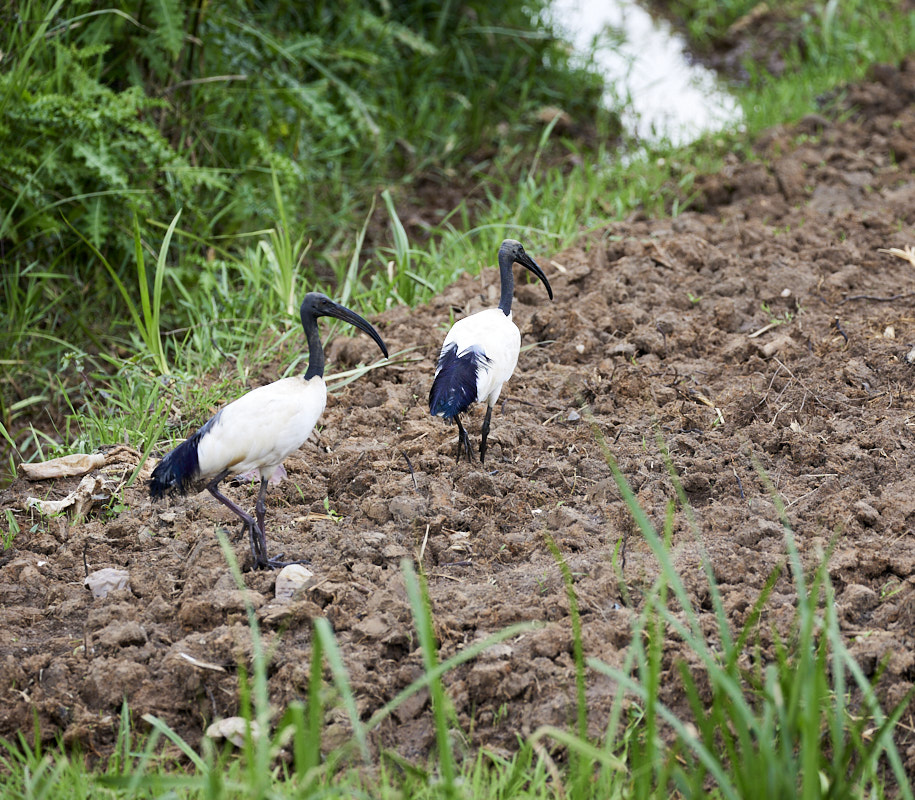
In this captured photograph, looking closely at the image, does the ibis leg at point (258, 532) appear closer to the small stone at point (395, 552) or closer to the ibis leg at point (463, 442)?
the small stone at point (395, 552)

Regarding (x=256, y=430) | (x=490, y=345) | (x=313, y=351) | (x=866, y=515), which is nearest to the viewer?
(x=256, y=430)

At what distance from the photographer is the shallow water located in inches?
331

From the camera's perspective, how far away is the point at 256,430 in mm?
3156

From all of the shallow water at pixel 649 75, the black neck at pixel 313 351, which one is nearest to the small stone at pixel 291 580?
Answer: the black neck at pixel 313 351

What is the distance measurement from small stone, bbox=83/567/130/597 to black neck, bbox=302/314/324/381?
0.94 m

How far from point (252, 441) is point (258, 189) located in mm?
3740

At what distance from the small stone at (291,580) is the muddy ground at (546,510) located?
59 mm

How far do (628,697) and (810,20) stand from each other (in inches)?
359

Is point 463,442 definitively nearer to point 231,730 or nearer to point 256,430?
point 256,430

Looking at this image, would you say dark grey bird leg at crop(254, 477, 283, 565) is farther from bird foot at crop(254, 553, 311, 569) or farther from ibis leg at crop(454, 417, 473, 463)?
ibis leg at crop(454, 417, 473, 463)

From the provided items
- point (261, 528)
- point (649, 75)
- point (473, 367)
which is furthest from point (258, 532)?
point (649, 75)

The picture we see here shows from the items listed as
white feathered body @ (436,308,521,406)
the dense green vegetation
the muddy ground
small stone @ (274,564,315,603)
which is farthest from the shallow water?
small stone @ (274,564,315,603)

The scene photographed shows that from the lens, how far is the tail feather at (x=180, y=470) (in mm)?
3229

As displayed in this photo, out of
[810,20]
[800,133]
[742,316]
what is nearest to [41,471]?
[742,316]
